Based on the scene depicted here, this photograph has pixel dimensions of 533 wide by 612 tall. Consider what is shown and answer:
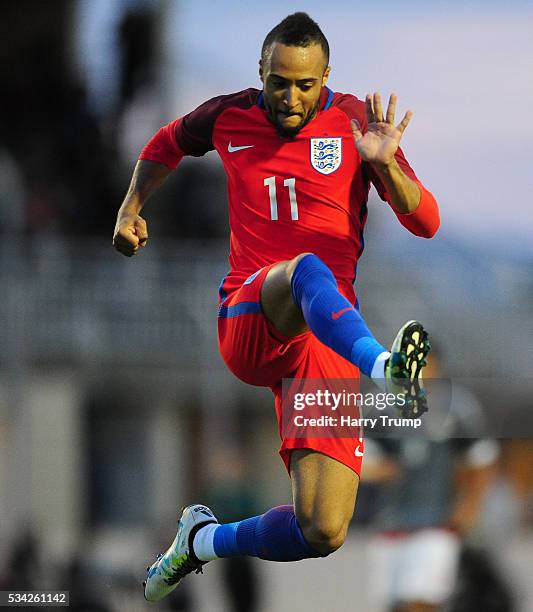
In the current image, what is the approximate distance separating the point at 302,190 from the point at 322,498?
1.11 metres

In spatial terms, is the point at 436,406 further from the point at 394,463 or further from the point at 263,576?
the point at 263,576

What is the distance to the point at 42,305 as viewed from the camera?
47.4 feet

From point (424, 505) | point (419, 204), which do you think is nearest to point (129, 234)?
point (419, 204)

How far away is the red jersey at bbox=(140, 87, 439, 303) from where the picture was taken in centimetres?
524

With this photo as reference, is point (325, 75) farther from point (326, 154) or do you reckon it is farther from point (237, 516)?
point (237, 516)

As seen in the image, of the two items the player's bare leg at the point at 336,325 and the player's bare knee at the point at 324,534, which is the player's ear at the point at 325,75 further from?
the player's bare knee at the point at 324,534

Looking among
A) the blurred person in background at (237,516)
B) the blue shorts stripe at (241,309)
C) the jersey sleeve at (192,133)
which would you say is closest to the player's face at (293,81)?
the jersey sleeve at (192,133)

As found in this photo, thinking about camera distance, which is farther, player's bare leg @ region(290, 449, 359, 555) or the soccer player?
player's bare leg @ region(290, 449, 359, 555)

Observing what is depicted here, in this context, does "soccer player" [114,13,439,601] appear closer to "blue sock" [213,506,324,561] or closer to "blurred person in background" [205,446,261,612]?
"blue sock" [213,506,324,561]

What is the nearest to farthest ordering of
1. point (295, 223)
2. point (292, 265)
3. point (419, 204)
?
point (292, 265) < point (419, 204) < point (295, 223)

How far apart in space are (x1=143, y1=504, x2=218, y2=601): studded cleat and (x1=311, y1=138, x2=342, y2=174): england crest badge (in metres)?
1.48

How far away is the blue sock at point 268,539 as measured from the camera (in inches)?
205

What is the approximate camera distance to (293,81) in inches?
197

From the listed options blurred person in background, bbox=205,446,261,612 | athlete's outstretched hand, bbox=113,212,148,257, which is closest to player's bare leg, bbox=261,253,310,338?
athlete's outstretched hand, bbox=113,212,148,257
